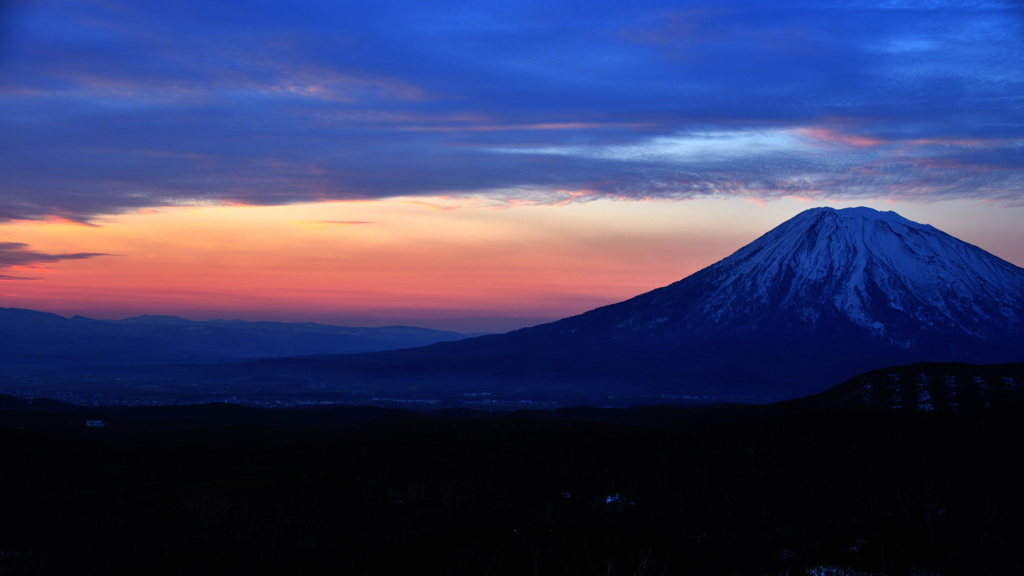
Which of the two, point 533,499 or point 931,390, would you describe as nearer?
point 533,499

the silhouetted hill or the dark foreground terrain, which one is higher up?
the silhouetted hill

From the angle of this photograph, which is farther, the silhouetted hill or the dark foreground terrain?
the silhouetted hill

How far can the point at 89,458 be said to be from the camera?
389 feet

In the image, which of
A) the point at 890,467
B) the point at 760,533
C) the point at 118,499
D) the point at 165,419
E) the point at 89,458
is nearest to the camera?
the point at 760,533

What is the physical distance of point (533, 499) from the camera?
102 m

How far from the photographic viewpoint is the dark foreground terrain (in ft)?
237

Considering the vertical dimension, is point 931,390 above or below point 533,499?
above

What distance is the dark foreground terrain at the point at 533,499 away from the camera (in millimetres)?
72375

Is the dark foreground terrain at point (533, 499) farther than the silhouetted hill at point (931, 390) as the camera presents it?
No

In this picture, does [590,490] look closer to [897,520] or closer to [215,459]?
[897,520]

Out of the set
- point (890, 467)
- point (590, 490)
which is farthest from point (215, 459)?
point (890, 467)

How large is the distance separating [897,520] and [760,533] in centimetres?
1284

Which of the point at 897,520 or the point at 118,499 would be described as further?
the point at 118,499

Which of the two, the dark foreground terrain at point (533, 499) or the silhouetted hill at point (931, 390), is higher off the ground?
the silhouetted hill at point (931, 390)
